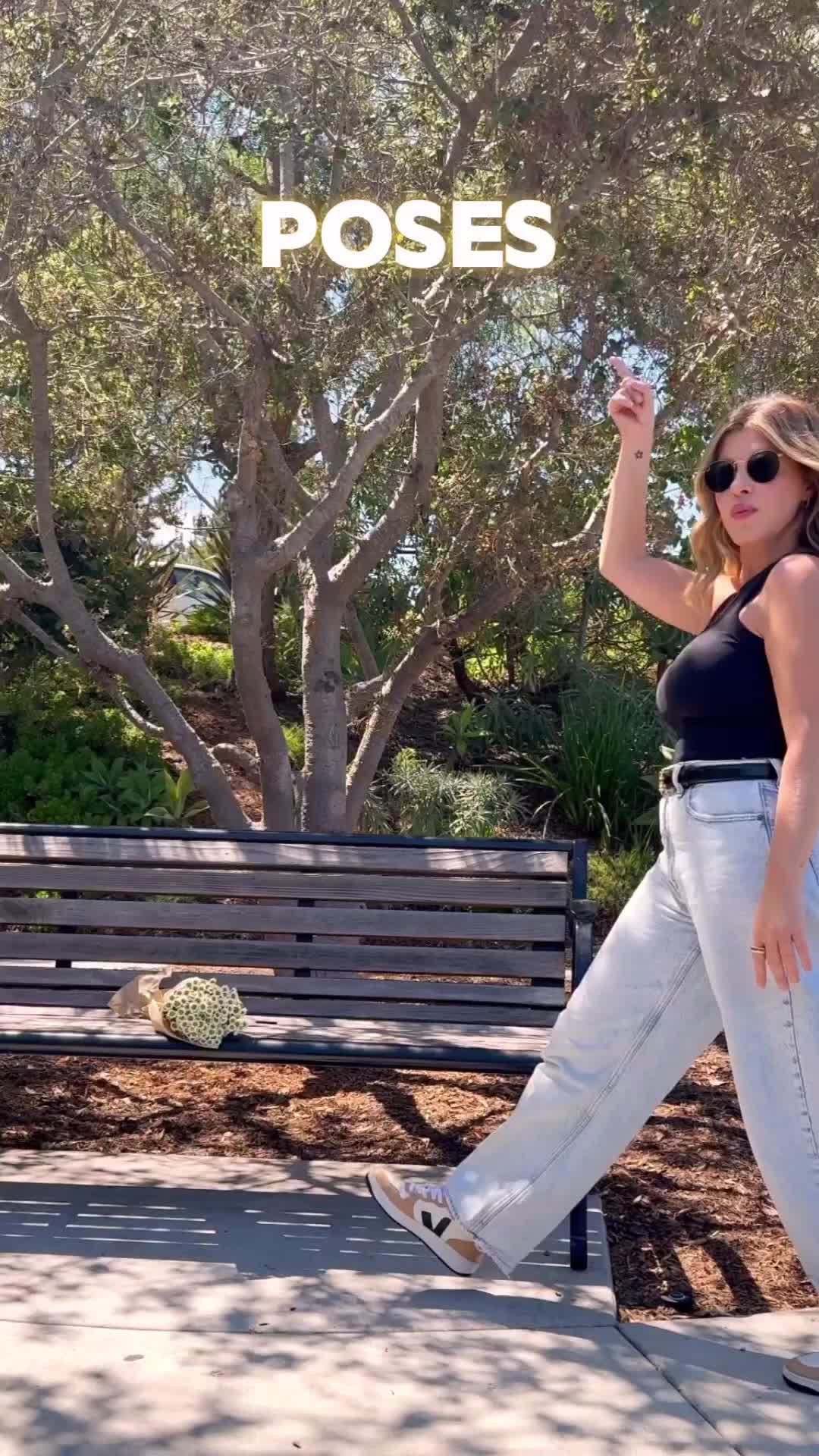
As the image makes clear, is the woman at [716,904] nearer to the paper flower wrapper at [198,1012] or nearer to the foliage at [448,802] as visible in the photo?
the paper flower wrapper at [198,1012]

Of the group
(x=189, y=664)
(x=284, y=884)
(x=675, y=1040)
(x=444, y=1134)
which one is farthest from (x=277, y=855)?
(x=189, y=664)

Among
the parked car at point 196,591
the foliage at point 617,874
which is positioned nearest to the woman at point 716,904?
the foliage at point 617,874

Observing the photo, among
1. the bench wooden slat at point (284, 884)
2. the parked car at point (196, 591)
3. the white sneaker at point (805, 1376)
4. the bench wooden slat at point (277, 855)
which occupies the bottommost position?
the white sneaker at point (805, 1376)

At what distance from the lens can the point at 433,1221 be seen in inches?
131

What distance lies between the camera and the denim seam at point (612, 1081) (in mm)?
3164

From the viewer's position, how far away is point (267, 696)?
5.94 meters

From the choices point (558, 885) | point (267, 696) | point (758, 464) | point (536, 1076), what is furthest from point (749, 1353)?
point (267, 696)

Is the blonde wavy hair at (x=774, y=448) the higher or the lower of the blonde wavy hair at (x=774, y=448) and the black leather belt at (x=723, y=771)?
the higher

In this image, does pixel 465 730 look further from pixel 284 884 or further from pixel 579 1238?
pixel 579 1238

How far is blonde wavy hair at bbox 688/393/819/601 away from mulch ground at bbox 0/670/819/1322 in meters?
1.67

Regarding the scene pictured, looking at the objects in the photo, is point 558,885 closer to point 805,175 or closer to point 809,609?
point 809,609

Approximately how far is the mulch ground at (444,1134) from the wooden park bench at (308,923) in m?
0.42

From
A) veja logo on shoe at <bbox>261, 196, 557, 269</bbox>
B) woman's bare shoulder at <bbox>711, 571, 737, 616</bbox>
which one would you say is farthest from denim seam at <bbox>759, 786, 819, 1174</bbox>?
veja logo on shoe at <bbox>261, 196, 557, 269</bbox>

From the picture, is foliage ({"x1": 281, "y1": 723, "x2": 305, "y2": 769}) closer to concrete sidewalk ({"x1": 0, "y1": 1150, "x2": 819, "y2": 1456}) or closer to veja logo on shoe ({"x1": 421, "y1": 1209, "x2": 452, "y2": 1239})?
concrete sidewalk ({"x1": 0, "y1": 1150, "x2": 819, "y2": 1456})
